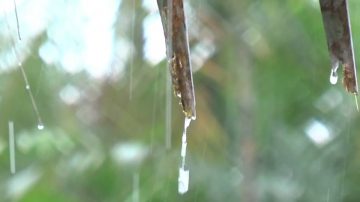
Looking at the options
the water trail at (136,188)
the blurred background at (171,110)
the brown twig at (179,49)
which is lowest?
the brown twig at (179,49)

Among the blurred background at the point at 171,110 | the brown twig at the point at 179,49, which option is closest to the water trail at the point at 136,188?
the blurred background at the point at 171,110

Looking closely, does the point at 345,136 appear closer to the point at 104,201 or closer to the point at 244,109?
the point at 244,109

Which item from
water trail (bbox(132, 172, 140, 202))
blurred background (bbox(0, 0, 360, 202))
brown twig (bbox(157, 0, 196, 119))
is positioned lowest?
brown twig (bbox(157, 0, 196, 119))

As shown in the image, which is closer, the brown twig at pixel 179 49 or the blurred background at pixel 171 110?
the brown twig at pixel 179 49

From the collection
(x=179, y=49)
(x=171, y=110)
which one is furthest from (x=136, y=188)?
(x=179, y=49)

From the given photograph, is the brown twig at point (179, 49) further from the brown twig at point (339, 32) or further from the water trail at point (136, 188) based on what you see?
the water trail at point (136, 188)

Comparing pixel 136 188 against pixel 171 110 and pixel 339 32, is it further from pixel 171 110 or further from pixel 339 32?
pixel 339 32

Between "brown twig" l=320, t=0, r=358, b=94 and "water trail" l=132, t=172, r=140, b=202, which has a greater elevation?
"water trail" l=132, t=172, r=140, b=202

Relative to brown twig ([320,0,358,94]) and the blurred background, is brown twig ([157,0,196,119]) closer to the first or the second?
brown twig ([320,0,358,94])

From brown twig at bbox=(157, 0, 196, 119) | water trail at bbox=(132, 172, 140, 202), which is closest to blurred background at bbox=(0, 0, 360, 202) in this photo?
water trail at bbox=(132, 172, 140, 202)
